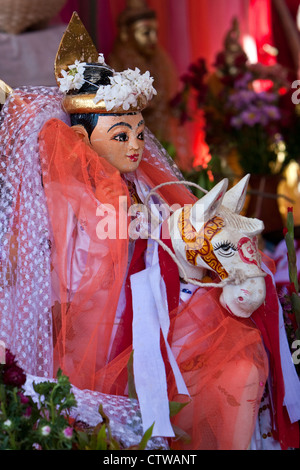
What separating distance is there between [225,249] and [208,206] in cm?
11

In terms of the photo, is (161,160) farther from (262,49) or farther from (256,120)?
(262,49)

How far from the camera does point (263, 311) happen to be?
5.76 feet

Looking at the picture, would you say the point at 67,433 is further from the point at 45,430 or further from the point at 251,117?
the point at 251,117

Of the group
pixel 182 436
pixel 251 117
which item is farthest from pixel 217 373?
pixel 251 117

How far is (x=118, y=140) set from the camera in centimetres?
183

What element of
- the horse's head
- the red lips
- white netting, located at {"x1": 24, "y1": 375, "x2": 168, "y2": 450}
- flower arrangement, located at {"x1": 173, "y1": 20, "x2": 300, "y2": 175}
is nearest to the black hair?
the red lips

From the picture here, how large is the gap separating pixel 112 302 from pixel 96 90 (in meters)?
0.53

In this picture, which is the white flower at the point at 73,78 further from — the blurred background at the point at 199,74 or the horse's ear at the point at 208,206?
the blurred background at the point at 199,74

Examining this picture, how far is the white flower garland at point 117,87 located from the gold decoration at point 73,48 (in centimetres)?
4

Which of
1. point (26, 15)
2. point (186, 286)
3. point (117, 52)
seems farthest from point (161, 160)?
point (117, 52)

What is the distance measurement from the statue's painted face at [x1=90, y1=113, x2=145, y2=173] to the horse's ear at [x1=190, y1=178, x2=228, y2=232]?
256 millimetres

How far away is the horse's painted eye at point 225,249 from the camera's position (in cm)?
167

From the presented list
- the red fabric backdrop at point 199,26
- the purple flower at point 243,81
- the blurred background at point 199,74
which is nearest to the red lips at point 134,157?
the blurred background at point 199,74

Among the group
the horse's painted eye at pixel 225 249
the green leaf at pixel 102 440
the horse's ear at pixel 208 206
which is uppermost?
the horse's ear at pixel 208 206
